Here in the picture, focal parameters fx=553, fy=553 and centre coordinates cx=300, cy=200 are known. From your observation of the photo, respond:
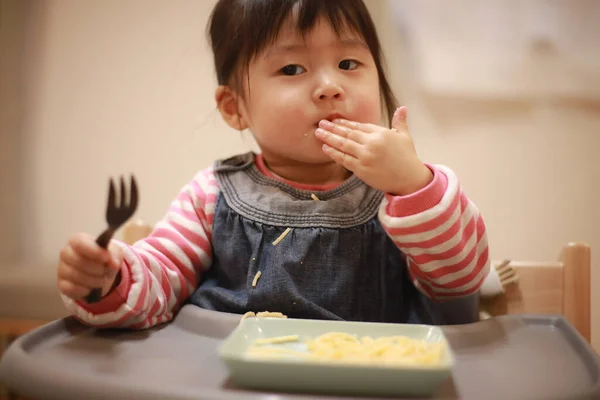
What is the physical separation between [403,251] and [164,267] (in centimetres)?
30

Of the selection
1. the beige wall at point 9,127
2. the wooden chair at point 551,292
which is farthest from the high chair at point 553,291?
the beige wall at point 9,127

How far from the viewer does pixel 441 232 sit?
1.94 feet

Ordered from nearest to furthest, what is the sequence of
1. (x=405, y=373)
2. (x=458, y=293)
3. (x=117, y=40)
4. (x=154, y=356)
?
(x=405, y=373), (x=154, y=356), (x=458, y=293), (x=117, y=40)

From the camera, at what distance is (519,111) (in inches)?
44.9

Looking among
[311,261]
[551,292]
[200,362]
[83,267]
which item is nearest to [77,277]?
[83,267]

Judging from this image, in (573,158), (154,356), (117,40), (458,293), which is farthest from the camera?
(117,40)

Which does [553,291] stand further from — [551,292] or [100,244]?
[100,244]

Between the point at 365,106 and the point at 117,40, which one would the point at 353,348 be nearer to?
the point at 365,106

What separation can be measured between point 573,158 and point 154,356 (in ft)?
3.12

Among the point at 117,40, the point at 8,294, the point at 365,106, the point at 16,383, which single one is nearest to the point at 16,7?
the point at 117,40

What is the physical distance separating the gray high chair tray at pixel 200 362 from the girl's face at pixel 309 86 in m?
0.25

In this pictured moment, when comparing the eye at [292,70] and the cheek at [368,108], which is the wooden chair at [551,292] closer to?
the cheek at [368,108]

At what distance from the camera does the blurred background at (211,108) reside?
44.3 inches

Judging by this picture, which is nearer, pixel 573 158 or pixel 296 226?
pixel 296 226
